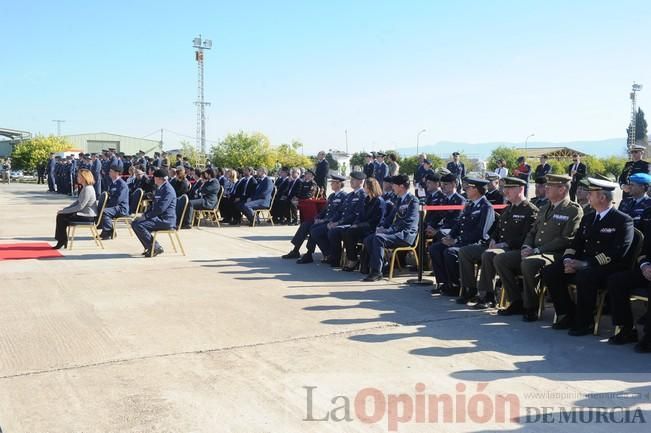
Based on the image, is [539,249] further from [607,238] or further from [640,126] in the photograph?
[640,126]

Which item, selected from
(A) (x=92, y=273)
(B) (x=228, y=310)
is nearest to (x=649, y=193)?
(B) (x=228, y=310)

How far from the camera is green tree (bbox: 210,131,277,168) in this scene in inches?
1753

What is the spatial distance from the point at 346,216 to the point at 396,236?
1586mm

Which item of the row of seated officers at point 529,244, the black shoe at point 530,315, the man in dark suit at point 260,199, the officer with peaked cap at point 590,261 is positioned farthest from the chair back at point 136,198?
the officer with peaked cap at point 590,261

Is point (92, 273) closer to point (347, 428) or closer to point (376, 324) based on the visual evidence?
point (376, 324)

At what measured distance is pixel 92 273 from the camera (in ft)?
29.7

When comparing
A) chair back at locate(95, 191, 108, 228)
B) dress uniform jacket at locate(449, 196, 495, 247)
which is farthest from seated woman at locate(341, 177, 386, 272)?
chair back at locate(95, 191, 108, 228)

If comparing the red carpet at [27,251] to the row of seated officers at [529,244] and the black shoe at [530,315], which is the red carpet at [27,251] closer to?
the row of seated officers at [529,244]

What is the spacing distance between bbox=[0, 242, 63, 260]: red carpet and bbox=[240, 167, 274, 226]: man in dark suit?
16.6 feet

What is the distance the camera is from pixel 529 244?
6.95 m

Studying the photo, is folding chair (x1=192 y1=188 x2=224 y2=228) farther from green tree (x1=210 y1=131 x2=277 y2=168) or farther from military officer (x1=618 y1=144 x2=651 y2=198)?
green tree (x1=210 y1=131 x2=277 y2=168)

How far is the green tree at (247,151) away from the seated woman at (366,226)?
35.3m

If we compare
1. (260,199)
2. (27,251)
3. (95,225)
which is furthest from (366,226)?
(260,199)

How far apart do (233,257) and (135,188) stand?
348 inches
